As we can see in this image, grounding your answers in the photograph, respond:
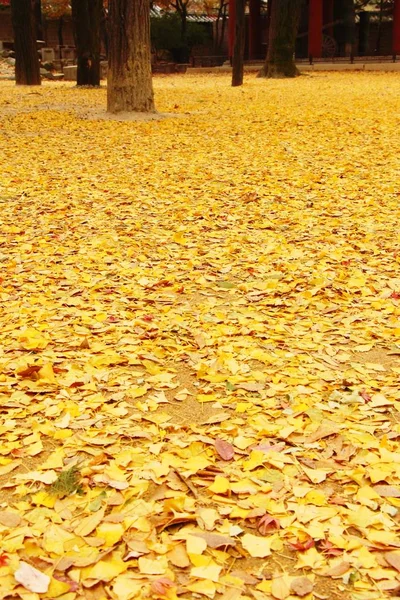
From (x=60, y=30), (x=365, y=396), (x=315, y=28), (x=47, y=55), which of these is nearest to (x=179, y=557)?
(x=365, y=396)

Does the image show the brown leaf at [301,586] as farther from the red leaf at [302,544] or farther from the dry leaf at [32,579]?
the dry leaf at [32,579]

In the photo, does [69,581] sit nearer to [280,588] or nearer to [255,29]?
[280,588]

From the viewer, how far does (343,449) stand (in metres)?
2.79

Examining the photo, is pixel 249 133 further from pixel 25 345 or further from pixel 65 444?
pixel 65 444

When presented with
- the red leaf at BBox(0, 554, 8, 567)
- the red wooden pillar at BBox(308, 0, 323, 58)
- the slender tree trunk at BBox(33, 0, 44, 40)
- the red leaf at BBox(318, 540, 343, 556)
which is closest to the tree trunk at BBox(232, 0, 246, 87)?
the red wooden pillar at BBox(308, 0, 323, 58)

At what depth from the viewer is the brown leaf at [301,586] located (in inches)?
81.1

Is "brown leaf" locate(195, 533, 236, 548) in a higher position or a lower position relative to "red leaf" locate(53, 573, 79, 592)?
higher

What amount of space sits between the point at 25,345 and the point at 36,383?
46 cm

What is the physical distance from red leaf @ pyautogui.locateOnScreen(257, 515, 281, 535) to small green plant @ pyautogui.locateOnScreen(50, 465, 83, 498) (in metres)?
0.64

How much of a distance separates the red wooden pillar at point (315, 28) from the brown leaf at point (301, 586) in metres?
28.8

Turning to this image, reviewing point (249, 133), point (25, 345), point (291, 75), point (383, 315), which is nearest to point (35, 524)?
point (25, 345)

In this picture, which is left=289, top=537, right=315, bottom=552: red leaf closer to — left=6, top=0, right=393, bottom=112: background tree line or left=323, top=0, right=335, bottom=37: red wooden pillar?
left=6, top=0, right=393, bottom=112: background tree line

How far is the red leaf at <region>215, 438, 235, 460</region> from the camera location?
108 inches

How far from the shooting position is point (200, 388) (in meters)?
3.32
